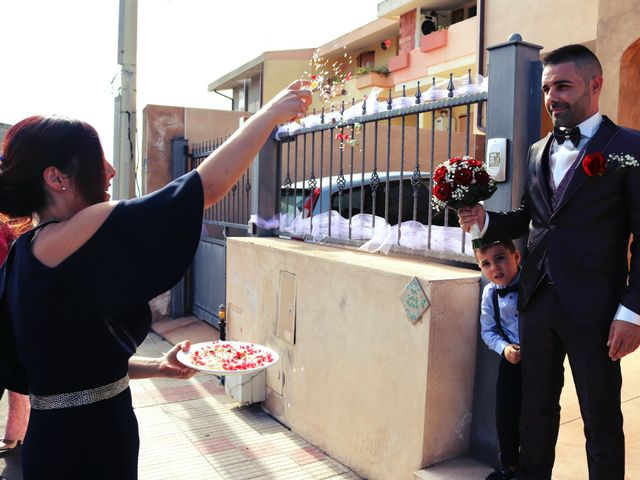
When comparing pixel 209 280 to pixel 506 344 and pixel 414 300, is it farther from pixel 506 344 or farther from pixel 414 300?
pixel 506 344

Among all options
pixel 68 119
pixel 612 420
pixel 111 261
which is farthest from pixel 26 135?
pixel 612 420

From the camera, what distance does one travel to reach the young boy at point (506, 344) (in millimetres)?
2908

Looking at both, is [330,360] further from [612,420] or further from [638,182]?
[638,182]

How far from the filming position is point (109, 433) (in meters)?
1.65

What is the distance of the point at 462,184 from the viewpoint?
261 centimetres

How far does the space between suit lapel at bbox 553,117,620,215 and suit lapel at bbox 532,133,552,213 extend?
11 centimetres

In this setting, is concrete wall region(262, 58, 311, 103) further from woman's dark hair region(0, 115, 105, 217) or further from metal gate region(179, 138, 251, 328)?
woman's dark hair region(0, 115, 105, 217)

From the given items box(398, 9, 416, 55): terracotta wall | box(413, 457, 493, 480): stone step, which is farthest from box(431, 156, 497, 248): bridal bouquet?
box(398, 9, 416, 55): terracotta wall

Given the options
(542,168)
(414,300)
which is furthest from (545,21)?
(542,168)

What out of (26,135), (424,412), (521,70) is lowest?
(424,412)

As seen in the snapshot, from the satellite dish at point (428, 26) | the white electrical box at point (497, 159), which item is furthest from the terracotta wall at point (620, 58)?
the satellite dish at point (428, 26)

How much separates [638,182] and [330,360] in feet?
8.11

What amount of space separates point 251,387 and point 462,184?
124 inches

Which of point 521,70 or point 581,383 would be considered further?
point 521,70
